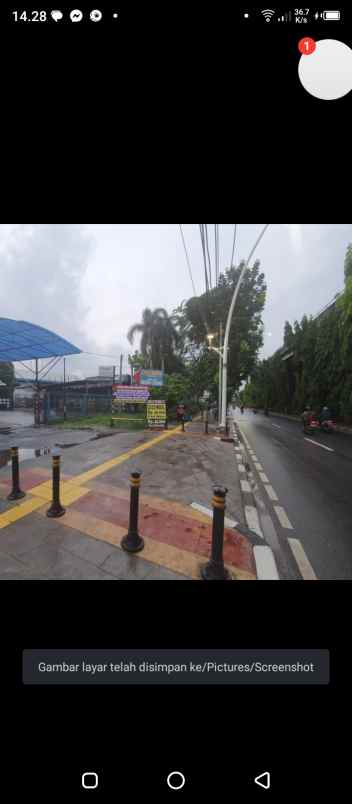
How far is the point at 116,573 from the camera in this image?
2.03 meters

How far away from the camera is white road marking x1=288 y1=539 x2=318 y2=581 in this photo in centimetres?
225

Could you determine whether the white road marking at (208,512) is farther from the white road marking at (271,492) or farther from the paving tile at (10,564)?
the paving tile at (10,564)

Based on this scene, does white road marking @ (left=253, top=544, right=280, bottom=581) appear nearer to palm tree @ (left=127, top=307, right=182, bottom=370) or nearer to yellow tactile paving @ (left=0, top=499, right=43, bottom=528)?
yellow tactile paving @ (left=0, top=499, right=43, bottom=528)

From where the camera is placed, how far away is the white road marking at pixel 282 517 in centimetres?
313

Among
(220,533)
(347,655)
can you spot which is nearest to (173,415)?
(220,533)

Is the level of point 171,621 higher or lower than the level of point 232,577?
higher

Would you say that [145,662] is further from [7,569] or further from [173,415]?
[173,415]

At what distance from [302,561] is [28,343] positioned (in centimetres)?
1108

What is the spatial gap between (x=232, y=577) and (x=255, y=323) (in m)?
15.1

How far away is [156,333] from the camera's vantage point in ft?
65.0
